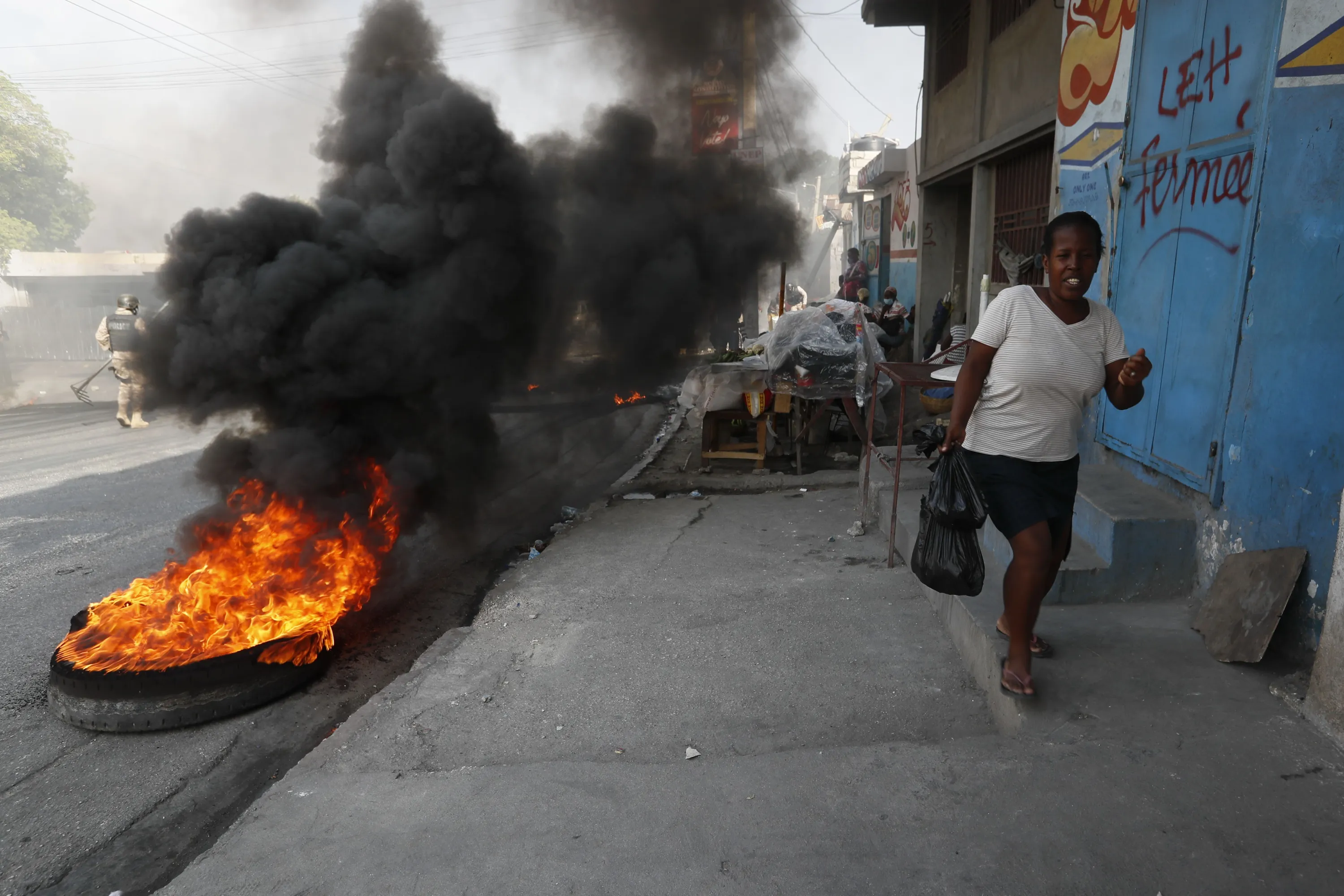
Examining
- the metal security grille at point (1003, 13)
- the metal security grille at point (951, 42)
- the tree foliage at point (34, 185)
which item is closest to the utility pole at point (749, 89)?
the metal security grille at point (951, 42)

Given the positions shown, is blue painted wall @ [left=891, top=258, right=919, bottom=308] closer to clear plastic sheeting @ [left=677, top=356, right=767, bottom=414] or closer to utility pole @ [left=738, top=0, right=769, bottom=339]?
utility pole @ [left=738, top=0, right=769, bottom=339]

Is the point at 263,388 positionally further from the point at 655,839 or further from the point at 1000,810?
the point at 1000,810

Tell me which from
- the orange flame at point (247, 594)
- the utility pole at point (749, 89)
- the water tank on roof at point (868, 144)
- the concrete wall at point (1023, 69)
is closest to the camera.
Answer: the orange flame at point (247, 594)

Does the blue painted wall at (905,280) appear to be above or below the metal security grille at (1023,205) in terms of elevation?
below

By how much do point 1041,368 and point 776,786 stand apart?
155cm

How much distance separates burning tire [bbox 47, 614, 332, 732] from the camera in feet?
11.4

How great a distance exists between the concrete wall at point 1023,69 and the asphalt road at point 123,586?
517 cm

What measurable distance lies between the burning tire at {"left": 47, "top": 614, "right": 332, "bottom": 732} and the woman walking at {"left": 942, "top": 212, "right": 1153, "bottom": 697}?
330 cm

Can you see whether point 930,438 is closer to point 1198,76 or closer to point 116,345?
point 1198,76

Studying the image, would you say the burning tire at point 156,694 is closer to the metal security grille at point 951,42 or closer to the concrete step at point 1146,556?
the concrete step at point 1146,556

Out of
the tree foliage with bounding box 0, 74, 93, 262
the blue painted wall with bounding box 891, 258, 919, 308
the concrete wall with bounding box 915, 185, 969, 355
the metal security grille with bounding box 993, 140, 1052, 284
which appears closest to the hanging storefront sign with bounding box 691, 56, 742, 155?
the concrete wall with bounding box 915, 185, 969, 355

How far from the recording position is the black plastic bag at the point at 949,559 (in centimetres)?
272

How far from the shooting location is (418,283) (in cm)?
580

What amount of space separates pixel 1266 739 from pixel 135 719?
426 centimetres
